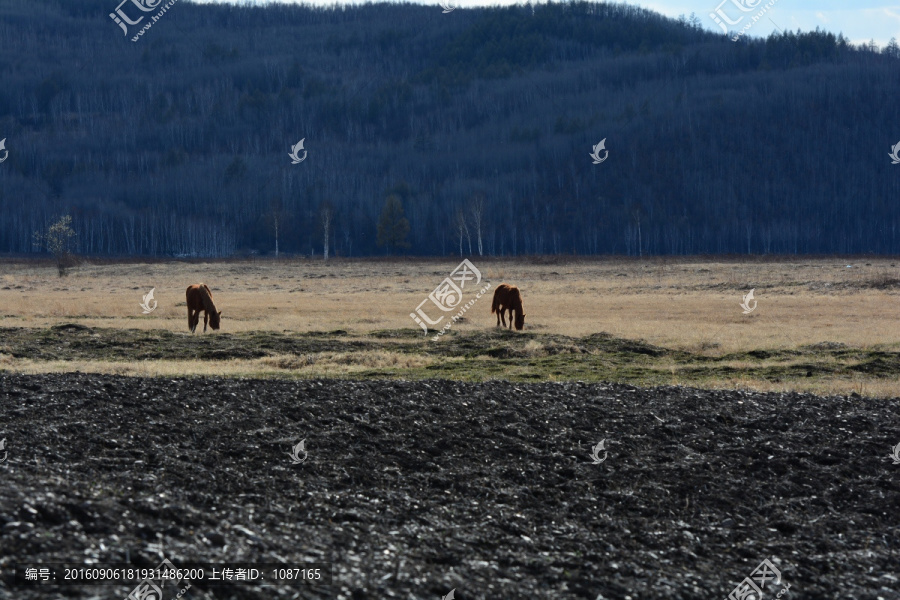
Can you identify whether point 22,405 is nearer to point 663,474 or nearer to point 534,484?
point 534,484

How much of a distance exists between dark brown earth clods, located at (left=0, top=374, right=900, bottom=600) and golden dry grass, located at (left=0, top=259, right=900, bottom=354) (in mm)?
11743

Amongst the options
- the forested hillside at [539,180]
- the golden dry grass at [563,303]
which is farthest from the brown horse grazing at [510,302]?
the forested hillside at [539,180]

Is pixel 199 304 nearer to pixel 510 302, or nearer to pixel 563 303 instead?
pixel 510 302

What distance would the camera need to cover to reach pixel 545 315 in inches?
1483

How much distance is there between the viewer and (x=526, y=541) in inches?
365

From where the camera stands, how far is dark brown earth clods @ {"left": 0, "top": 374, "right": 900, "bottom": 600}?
8.18m

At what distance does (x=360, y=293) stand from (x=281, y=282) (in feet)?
49.1

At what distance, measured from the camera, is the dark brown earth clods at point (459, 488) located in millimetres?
8180

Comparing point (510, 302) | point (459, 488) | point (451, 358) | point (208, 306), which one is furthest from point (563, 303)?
point (459, 488)

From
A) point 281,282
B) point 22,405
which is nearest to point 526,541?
point 22,405

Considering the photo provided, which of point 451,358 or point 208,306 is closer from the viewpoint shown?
point 451,358

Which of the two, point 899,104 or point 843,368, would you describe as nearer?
point 843,368

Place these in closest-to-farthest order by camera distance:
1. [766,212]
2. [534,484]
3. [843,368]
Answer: [534,484]
[843,368]
[766,212]

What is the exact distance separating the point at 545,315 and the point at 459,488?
88.5ft
